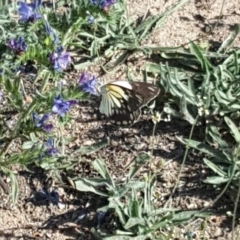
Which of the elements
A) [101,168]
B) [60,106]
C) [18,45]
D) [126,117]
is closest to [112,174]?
[101,168]

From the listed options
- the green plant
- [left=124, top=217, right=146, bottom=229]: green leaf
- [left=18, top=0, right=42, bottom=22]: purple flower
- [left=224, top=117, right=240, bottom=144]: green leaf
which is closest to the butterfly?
the green plant

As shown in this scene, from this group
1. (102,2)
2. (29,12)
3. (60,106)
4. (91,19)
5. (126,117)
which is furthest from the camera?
(91,19)

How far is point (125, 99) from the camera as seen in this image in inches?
154

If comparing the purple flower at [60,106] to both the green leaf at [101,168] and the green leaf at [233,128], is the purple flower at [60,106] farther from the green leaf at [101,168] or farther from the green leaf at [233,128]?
the green leaf at [233,128]

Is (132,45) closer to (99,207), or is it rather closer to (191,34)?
(191,34)

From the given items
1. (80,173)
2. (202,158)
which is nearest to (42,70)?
(80,173)

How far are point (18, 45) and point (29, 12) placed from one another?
0.71 feet

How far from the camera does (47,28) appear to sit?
11.9 ft

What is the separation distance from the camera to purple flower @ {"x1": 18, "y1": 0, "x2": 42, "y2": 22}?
3707 millimetres

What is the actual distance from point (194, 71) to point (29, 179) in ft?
3.07

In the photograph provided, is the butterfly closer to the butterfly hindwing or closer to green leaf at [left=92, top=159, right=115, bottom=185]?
the butterfly hindwing

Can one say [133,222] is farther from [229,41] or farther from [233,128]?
[229,41]

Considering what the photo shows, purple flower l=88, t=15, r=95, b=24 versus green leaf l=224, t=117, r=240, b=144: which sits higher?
purple flower l=88, t=15, r=95, b=24

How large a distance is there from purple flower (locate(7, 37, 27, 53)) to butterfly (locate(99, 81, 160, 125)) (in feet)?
1.28
